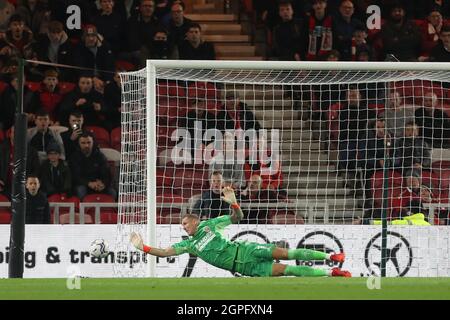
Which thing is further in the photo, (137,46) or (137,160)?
(137,46)

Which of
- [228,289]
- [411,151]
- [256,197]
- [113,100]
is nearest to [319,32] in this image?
[113,100]

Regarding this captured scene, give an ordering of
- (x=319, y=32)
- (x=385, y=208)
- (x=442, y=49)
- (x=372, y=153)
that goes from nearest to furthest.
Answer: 1. (x=385, y=208)
2. (x=372, y=153)
3. (x=319, y=32)
4. (x=442, y=49)

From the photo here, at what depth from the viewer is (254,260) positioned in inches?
565

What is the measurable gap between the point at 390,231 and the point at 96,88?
15.6ft

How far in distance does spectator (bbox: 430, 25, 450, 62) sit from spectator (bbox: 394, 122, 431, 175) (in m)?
3.13

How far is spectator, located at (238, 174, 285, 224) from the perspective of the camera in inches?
642

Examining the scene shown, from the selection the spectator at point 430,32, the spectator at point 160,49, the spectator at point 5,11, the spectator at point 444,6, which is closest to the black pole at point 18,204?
the spectator at point 160,49

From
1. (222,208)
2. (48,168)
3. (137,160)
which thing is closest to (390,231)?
(222,208)

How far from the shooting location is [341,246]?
16047mm

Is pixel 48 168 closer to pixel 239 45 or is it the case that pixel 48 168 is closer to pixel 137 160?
pixel 137 160

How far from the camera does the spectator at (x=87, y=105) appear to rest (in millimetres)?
18172

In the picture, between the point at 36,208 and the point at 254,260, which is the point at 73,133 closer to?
the point at 36,208

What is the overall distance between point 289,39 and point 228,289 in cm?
1019

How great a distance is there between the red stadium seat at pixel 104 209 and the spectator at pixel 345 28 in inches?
175
